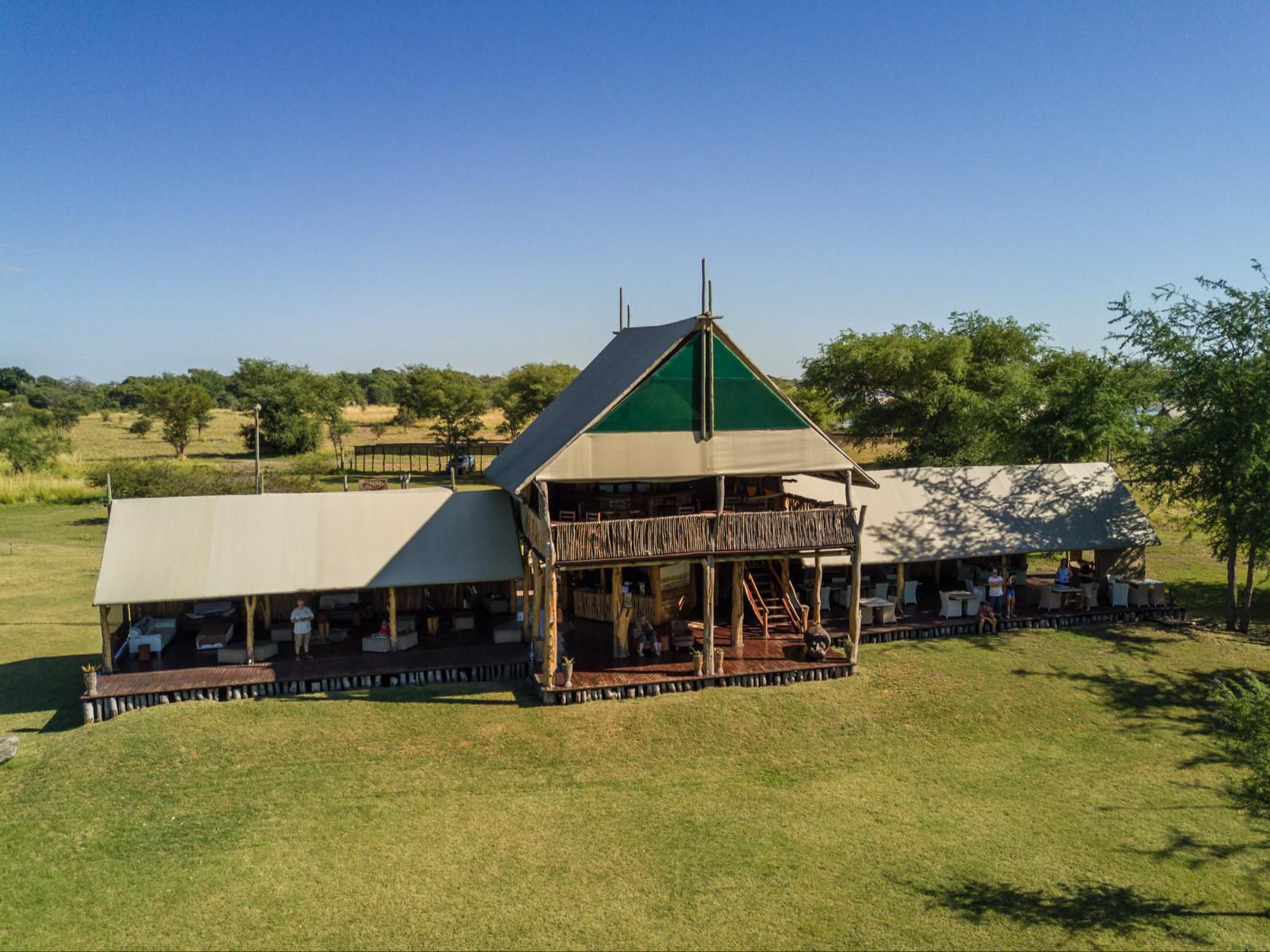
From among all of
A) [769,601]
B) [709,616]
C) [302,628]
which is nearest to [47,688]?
[302,628]

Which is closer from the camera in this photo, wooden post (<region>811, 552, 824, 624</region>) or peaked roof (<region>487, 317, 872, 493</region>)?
peaked roof (<region>487, 317, 872, 493</region>)

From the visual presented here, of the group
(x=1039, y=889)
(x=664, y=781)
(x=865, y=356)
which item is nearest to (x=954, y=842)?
(x=1039, y=889)

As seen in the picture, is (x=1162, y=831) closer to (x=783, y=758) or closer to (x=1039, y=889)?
(x=1039, y=889)

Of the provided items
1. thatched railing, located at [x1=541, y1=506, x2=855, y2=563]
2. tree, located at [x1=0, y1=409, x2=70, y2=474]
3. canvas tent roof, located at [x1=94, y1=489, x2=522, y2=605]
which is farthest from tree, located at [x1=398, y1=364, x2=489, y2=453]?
thatched railing, located at [x1=541, y1=506, x2=855, y2=563]

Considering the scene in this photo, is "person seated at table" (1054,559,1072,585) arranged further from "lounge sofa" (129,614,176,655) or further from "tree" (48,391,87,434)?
"tree" (48,391,87,434)

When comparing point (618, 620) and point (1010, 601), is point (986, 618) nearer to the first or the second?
point (1010, 601)
